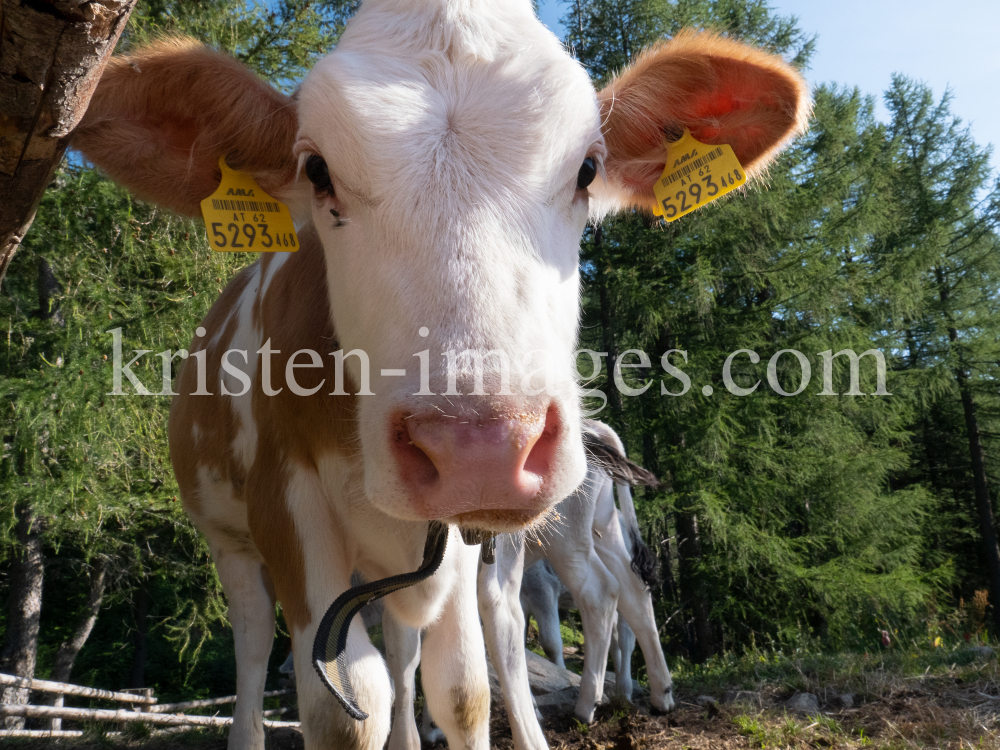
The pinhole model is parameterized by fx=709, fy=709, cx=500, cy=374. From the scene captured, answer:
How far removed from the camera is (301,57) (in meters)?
7.66

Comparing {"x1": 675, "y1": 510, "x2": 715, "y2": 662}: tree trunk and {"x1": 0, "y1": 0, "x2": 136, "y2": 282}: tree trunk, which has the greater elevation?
{"x1": 0, "y1": 0, "x2": 136, "y2": 282}: tree trunk

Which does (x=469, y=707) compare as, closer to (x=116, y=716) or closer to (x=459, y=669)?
(x=459, y=669)

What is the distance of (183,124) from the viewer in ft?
7.36

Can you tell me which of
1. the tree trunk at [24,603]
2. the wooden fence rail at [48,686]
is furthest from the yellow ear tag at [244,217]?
the tree trunk at [24,603]

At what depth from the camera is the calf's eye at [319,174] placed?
1959mm

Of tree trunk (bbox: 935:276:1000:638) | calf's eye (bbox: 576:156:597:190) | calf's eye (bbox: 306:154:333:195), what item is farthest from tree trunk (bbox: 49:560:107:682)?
tree trunk (bbox: 935:276:1000:638)

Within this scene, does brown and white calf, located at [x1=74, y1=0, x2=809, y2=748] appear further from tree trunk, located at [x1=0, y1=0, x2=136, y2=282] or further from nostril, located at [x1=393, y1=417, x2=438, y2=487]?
tree trunk, located at [x1=0, y1=0, x2=136, y2=282]

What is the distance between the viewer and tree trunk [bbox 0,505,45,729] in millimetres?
6633

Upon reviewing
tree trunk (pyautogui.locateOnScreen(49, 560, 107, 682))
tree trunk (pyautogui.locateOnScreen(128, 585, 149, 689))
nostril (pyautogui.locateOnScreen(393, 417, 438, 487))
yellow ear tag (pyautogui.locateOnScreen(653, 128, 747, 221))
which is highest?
yellow ear tag (pyautogui.locateOnScreen(653, 128, 747, 221))

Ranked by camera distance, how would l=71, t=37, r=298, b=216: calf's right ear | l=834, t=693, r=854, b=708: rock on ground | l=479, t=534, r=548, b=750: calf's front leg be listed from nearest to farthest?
l=71, t=37, r=298, b=216: calf's right ear < l=479, t=534, r=548, b=750: calf's front leg < l=834, t=693, r=854, b=708: rock on ground

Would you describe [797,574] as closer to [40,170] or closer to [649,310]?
[649,310]

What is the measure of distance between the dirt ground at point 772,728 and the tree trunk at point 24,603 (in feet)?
8.85

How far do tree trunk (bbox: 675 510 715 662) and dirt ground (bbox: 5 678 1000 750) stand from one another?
7.54 m

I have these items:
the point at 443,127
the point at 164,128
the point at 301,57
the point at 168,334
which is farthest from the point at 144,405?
the point at 443,127
